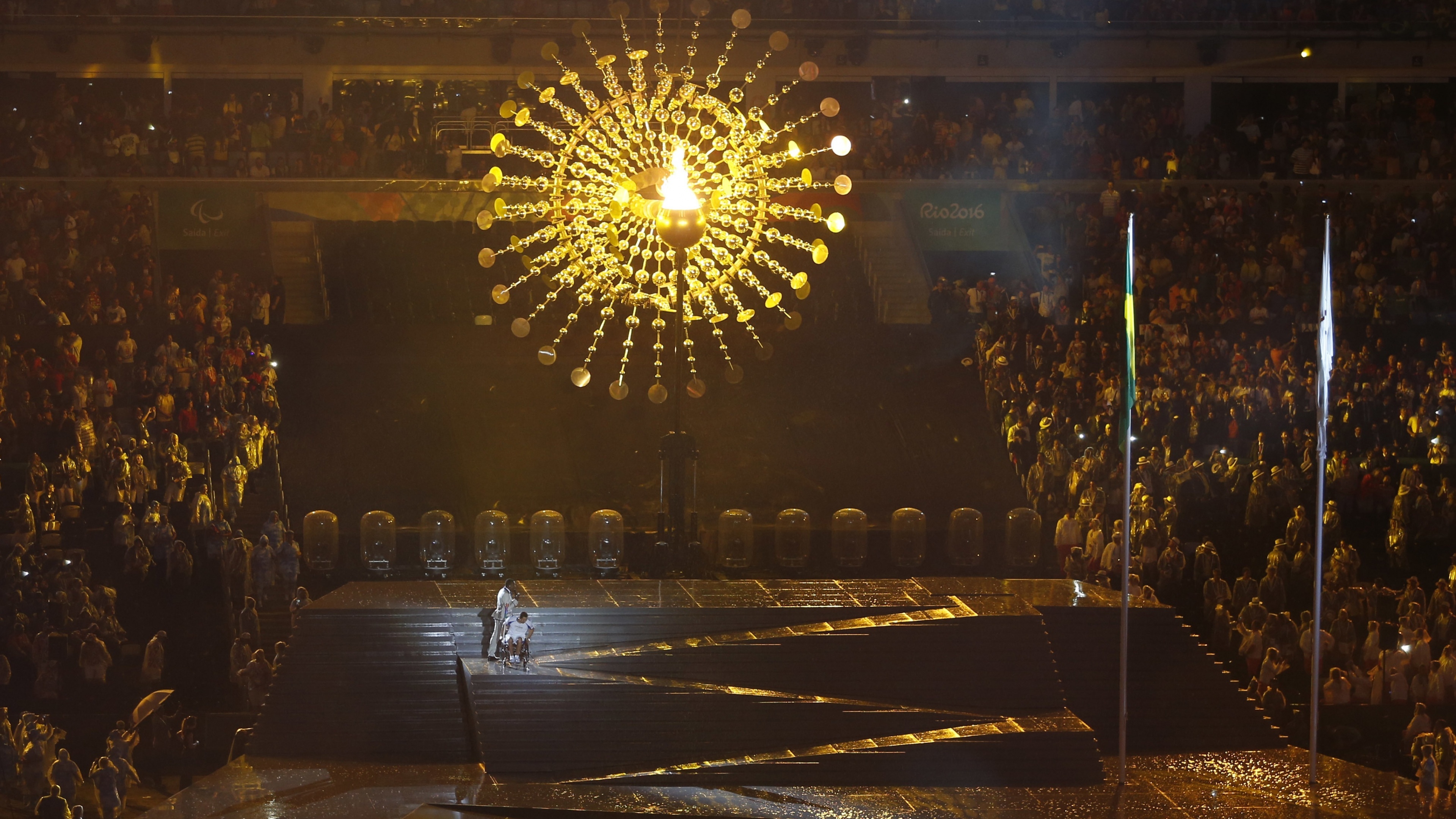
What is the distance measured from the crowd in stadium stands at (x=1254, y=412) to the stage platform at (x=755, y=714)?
6.83ft

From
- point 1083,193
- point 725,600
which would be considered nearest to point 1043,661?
point 725,600

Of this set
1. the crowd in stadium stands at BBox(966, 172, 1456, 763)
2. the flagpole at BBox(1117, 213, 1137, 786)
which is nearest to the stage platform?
the flagpole at BBox(1117, 213, 1137, 786)

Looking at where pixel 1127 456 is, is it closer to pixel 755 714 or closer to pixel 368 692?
pixel 755 714

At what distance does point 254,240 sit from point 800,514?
15630 mm

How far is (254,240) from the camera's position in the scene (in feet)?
102

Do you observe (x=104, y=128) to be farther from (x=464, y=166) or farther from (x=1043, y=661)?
(x=1043, y=661)

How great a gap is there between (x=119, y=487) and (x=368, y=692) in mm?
7103

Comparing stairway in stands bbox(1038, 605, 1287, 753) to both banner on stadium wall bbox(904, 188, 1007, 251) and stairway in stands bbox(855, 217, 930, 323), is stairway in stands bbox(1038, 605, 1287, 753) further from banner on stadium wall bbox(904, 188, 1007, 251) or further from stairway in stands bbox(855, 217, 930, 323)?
banner on stadium wall bbox(904, 188, 1007, 251)

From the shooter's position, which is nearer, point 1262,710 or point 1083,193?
point 1262,710

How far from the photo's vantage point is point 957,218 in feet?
104

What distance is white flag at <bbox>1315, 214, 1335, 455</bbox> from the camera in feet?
44.7

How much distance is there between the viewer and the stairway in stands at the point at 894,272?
29953 mm

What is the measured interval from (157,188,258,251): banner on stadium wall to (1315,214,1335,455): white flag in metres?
22.6

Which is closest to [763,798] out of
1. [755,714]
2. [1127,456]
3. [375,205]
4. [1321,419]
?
[755,714]
